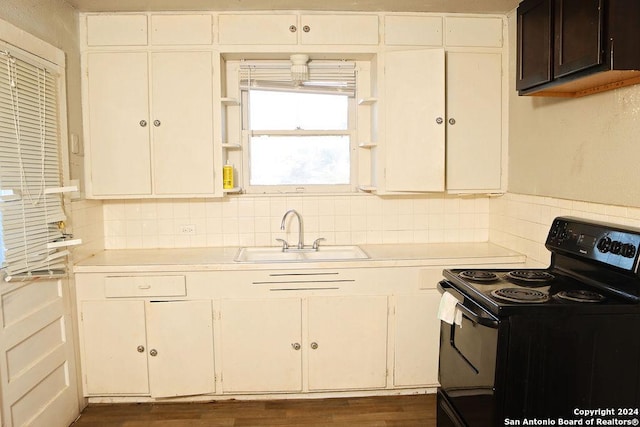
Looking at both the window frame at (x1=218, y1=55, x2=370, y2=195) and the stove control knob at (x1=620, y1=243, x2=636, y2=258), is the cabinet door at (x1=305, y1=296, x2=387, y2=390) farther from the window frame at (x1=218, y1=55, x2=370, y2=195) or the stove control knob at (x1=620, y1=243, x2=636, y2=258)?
the stove control knob at (x1=620, y1=243, x2=636, y2=258)

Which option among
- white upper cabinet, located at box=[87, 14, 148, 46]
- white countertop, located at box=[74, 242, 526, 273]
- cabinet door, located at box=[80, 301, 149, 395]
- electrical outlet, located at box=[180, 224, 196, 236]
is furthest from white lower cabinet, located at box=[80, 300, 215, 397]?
white upper cabinet, located at box=[87, 14, 148, 46]

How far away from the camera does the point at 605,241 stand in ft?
6.35

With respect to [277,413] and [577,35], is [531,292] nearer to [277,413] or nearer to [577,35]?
[577,35]

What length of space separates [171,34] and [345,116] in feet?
4.26

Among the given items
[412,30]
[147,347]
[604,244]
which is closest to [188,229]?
[147,347]

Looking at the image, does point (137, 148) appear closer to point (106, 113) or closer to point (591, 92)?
point (106, 113)

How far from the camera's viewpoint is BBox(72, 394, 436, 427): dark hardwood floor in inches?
107

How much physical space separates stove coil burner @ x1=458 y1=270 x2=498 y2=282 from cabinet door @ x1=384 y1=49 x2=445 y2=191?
38.8 inches

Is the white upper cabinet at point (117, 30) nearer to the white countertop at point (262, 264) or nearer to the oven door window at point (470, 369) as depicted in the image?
the white countertop at point (262, 264)

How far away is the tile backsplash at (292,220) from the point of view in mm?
3377

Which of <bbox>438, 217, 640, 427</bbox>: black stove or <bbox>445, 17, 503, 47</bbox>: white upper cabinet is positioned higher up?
<bbox>445, 17, 503, 47</bbox>: white upper cabinet

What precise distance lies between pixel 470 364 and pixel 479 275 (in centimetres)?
46

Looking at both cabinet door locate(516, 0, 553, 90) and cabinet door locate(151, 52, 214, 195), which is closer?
cabinet door locate(516, 0, 553, 90)

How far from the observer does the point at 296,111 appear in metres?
3.45
